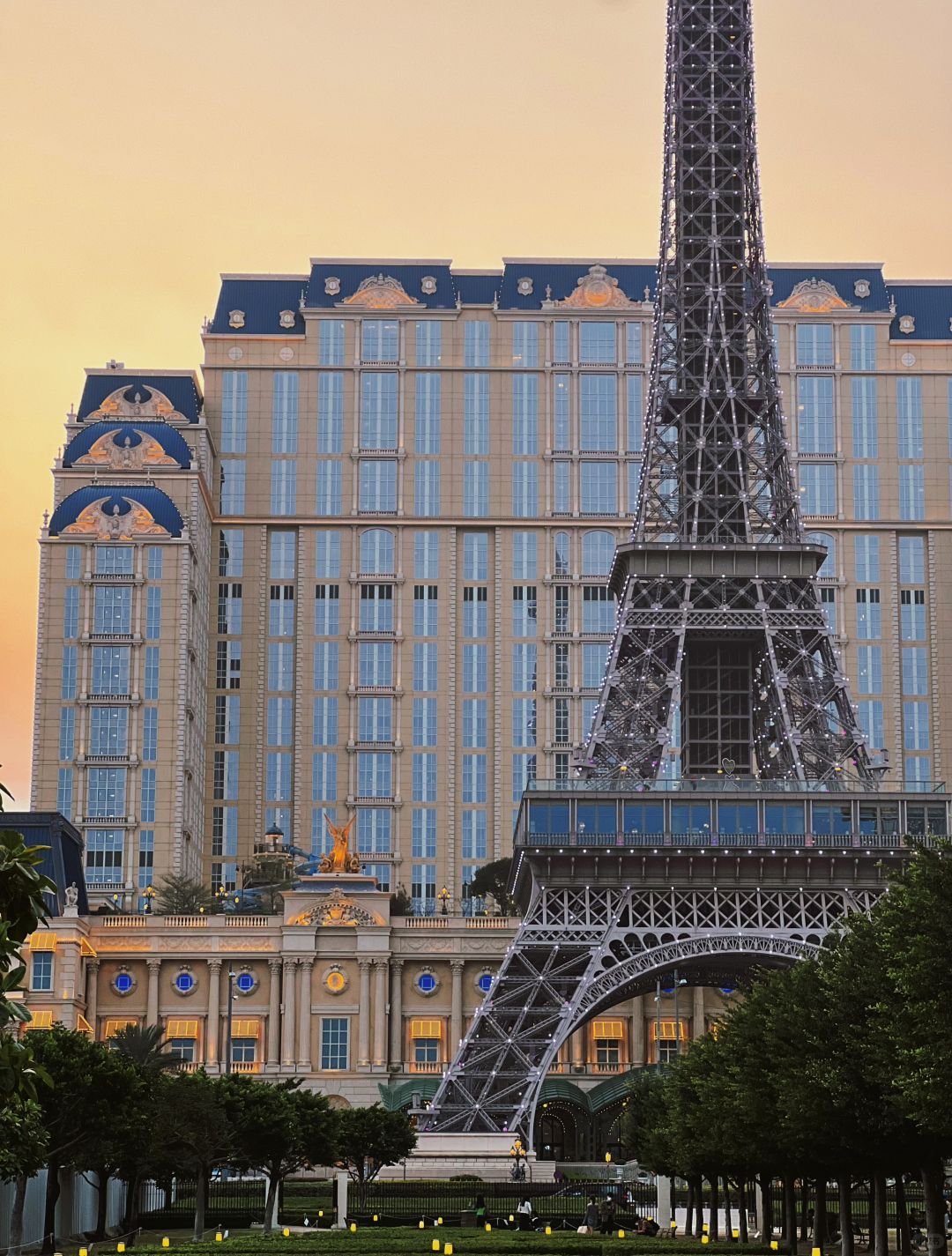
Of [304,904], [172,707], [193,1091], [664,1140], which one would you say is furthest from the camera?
[172,707]

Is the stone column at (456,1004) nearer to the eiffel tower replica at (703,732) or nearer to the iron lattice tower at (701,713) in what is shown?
the iron lattice tower at (701,713)

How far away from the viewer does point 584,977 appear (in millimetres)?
108562

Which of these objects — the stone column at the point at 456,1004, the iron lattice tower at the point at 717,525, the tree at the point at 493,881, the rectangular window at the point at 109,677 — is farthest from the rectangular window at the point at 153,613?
the iron lattice tower at the point at 717,525

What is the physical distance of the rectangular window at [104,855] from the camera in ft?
611

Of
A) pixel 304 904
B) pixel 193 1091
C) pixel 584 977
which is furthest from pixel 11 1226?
pixel 304 904

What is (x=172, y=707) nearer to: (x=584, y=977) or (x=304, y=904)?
(x=304, y=904)

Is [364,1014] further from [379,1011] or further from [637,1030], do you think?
[637,1030]

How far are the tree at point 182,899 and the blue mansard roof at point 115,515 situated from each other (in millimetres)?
33341

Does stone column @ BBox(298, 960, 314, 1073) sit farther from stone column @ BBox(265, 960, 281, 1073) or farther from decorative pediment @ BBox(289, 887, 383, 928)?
decorative pediment @ BBox(289, 887, 383, 928)

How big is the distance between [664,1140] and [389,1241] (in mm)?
30646

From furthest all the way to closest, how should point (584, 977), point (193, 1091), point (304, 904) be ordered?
point (304, 904) < point (584, 977) < point (193, 1091)

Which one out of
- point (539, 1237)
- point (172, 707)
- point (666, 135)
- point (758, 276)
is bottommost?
point (539, 1237)

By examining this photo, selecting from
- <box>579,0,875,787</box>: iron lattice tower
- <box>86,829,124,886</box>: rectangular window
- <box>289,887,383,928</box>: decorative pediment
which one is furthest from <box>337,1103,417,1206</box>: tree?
<box>86,829,124,886</box>: rectangular window

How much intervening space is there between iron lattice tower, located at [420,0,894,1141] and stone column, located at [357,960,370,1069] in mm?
30603
